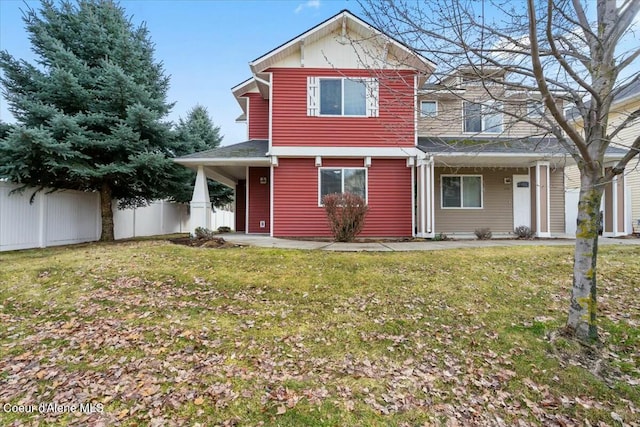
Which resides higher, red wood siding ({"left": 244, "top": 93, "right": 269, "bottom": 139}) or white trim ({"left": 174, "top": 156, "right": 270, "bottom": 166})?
red wood siding ({"left": 244, "top": 93, "right": 269, "bottom": 139})

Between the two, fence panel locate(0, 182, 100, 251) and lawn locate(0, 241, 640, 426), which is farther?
fence panel locate(0, 182, 100, 251)

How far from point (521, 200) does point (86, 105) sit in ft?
53.9

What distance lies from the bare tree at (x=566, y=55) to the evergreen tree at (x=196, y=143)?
393 inches

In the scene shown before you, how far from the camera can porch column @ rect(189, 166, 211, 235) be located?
35.6 ft

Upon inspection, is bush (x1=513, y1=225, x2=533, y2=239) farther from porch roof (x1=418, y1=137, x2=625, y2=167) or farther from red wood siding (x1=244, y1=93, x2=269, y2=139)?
red wood siding (x1=244, y1=93, x2=269, y2=139)

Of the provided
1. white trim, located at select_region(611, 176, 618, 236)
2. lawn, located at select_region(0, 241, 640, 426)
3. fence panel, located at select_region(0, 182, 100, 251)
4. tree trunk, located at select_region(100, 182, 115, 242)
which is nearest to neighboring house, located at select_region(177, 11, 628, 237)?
white trim, located at select_region(611, 176, 618, 236)

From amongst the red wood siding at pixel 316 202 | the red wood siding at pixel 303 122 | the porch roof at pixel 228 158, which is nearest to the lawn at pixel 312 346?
the red wood siding at pixel 316 202

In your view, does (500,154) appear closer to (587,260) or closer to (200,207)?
(587,260)

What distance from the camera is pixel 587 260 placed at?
383 centimetres

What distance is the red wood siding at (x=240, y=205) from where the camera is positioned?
1531cm

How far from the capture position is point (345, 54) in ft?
35.9

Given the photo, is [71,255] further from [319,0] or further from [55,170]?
[319,0]

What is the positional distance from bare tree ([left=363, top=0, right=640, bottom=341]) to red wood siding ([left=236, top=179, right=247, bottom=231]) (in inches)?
484

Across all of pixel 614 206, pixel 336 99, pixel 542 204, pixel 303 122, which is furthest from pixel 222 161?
pixel 614 206
